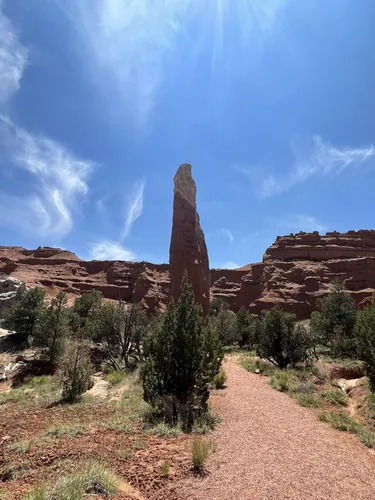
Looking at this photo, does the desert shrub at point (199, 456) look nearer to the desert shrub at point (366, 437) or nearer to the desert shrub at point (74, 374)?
the desert shrub at point (366, 437)

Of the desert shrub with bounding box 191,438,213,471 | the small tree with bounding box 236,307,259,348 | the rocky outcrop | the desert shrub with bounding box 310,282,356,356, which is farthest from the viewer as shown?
the rocky outcrop

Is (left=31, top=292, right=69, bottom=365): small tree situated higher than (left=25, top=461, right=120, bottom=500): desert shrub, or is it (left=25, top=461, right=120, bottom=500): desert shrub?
(left=31, top=292, right=69, bottom=365): small tree

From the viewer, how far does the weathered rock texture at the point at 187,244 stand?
3130 cm

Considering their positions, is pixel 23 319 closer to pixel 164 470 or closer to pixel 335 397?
pixel 335 397

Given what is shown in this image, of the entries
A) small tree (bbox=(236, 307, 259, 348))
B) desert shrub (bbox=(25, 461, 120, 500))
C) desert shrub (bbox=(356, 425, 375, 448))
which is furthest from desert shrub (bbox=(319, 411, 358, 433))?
small tree (bbox=(236, 307, 259, 348))

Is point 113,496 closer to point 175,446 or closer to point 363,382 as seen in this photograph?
point 175,446

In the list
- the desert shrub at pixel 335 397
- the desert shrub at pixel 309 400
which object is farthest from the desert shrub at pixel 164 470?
the desert shrub at pixel 335 397

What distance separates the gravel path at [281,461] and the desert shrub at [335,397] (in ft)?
8.90

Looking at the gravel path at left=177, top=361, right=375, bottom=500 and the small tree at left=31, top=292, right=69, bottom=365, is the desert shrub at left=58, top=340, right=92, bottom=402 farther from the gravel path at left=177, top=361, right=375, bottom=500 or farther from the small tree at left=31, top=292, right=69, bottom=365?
the small tree at left=31, top=292, right=69, bottom=365

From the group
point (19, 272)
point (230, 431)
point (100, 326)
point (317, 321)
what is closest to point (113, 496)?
point (230, 431)

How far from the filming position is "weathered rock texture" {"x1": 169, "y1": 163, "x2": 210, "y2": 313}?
31297 millimetres

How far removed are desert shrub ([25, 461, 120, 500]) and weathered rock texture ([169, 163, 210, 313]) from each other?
24.5 meters

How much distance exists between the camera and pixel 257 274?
265ft

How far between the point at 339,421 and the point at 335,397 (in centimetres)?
383
